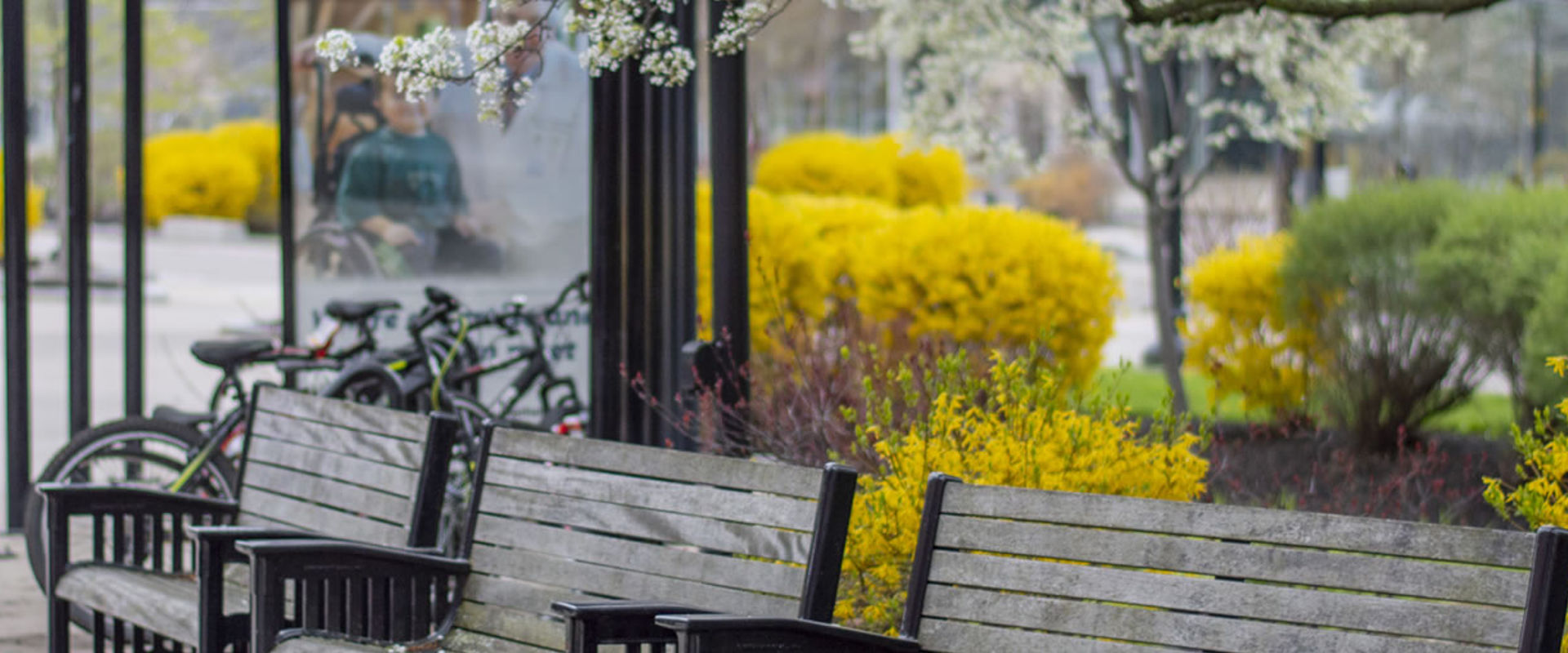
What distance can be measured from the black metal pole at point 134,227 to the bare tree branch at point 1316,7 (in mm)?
3890

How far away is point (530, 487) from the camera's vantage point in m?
3.84

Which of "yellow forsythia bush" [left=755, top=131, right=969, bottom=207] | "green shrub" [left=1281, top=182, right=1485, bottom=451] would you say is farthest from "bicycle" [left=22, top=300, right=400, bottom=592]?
"yellow forsythia bush" [left=755, top=131, right=969, bottom=207]

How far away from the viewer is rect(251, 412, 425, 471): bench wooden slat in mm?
4148

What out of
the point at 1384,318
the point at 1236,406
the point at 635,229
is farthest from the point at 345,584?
the point at 1236,406

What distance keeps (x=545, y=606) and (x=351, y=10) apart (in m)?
4.92

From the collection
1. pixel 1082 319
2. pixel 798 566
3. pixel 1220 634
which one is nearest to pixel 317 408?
pixel 798 566

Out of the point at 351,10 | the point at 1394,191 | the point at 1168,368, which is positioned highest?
the point at 351,10

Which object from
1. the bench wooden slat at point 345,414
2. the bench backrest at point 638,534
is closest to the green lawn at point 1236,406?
the bench wooden slat at point 345,414

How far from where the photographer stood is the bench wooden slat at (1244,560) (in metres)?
2.61

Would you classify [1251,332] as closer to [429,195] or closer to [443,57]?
[429,195]

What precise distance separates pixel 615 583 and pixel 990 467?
33.5 inches

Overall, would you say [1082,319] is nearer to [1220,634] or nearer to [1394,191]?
[1394,191]

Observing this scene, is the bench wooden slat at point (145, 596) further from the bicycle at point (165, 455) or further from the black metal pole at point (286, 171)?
the black metal pole at point (286, 171)

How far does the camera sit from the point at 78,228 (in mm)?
6680
